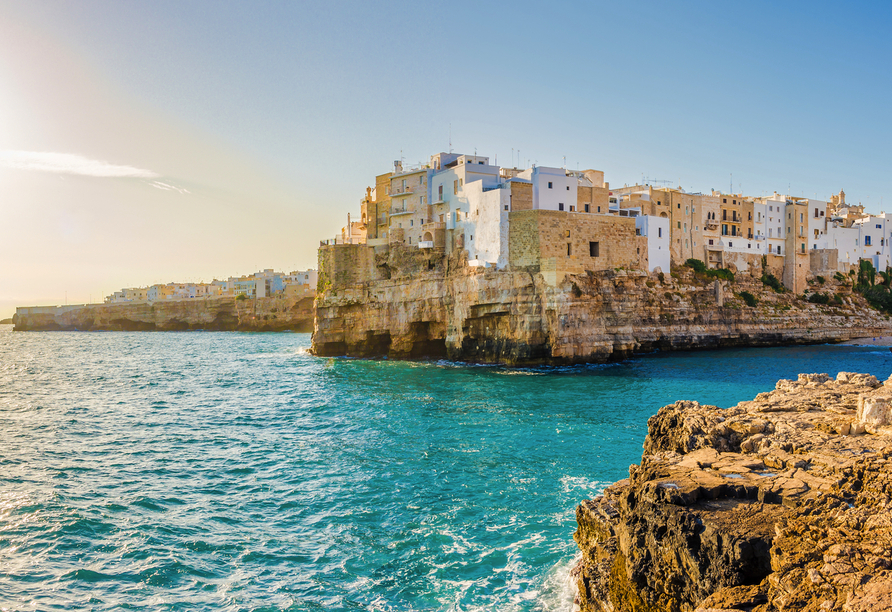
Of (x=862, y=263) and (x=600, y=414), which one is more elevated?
(x=862, y=263)

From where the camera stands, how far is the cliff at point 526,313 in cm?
3950

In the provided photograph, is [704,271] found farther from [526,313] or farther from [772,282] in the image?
[526,313]

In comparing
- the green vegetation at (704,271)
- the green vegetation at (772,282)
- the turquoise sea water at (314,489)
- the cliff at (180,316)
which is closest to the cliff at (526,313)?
the green vegetation at (704,271)

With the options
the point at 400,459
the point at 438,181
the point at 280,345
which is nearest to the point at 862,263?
the point at 438,181

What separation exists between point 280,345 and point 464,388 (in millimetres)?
39040

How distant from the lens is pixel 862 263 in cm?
6812

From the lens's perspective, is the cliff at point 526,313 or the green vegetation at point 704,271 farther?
the green vegetation at point 704,271

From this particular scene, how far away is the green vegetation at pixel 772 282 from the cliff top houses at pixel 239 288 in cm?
6368

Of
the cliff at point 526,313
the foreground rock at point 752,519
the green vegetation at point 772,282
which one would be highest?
the green vegetation at point 772,282

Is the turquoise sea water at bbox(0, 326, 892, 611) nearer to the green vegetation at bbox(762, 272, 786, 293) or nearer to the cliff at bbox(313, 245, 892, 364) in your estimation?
the cliff at bbox(313, 245, 892, 364)

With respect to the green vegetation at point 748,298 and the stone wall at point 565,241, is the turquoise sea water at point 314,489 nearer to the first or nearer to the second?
the stone wall at point 565,241

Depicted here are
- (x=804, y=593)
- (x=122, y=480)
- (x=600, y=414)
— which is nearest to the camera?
(x=804, y=593)

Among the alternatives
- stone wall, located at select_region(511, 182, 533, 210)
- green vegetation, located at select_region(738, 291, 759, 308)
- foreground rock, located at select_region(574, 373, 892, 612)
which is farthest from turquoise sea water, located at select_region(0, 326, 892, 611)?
green vegetation, located at select_region(738, 291, 759, 308)

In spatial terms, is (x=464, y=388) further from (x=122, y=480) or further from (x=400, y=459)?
(x=122, y=480)
